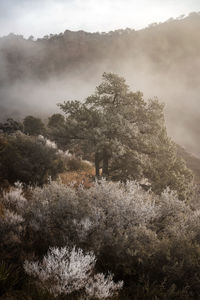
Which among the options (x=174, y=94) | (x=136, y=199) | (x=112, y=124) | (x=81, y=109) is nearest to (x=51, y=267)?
(x=136, y=199)

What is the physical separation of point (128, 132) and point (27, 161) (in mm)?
5881

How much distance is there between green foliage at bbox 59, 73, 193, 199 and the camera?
13251mm

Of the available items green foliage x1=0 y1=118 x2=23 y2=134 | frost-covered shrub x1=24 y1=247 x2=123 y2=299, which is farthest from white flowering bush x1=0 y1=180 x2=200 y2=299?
green foliage x1=0 y1=118 x2=23 y2=134

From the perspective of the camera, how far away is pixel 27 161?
13.7 metres

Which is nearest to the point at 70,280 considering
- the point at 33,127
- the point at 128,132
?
the point at 128,132

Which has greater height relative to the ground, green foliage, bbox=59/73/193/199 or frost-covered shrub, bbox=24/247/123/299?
green foliage, bbox=59/73/193/199

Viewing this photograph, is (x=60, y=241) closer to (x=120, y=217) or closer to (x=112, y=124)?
(x=120, y=217)

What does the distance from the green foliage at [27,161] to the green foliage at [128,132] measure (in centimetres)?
169

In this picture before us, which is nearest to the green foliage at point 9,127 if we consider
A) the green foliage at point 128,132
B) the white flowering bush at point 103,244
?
the green foliage at point 128,132

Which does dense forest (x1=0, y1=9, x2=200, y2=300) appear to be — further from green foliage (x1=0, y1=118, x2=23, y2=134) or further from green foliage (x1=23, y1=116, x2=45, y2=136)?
green foliage (x1=23, y1=116, x2=45, y2=136)

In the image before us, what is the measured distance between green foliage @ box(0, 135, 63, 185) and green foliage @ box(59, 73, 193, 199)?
66.5 inches

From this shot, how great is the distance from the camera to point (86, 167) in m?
20.5

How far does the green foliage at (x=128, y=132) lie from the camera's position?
43.5ft

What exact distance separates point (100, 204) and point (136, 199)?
1.05 metres
